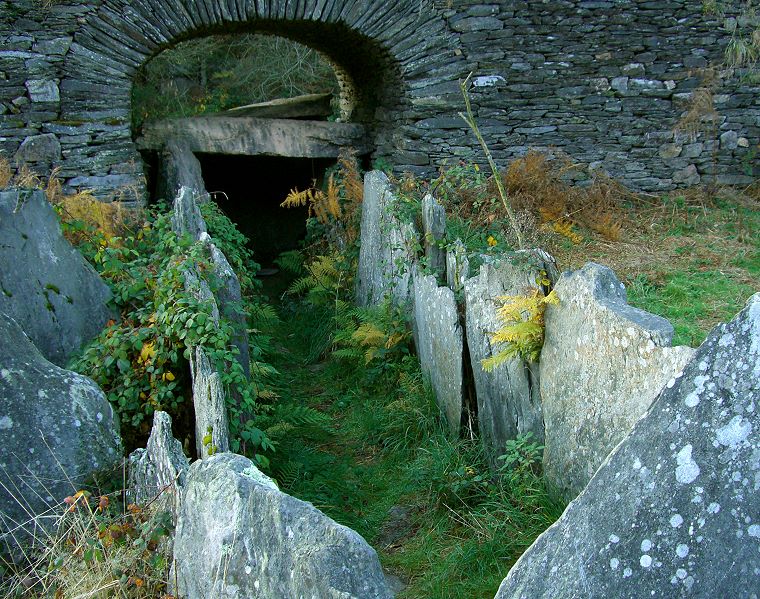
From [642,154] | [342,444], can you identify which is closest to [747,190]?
[642,154]

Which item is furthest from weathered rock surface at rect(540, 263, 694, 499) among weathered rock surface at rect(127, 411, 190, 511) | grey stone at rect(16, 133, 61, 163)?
grey stone at rect(16, 133, 61, 163)

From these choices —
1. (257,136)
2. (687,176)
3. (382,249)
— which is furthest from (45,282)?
(687,176)

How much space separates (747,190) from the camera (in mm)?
10188

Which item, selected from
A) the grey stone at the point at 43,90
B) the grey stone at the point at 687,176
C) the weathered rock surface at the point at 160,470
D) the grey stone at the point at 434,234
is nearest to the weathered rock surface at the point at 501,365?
the grey stone at the point at 434,234

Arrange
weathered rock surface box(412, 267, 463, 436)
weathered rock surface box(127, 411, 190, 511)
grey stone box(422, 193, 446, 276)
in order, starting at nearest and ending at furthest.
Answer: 1. weathered rock surface box(127, 411, 190, 511)
2. weathered rock surface box(412, 267, 463, 436)
3. grey stone box(422, 193, 446, 276)

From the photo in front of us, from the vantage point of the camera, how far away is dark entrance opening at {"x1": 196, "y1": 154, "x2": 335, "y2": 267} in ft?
37.1

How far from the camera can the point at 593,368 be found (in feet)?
11.6

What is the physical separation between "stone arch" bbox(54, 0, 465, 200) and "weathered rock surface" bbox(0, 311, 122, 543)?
17.6 feet

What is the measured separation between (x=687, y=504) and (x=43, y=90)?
8.13m

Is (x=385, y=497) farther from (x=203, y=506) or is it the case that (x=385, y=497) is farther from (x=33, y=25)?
(x=33, y=25)

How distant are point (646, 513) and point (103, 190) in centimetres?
776

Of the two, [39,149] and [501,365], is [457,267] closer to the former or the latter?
[501,365]

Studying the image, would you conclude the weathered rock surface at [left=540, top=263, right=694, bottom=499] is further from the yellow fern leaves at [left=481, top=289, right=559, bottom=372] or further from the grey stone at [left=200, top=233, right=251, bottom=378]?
the grey stone at [left=200, top=233, right=251, bottom=378]

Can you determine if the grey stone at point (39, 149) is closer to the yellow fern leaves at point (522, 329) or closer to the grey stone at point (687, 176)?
the yellow fern leaves at point (522, 329)
